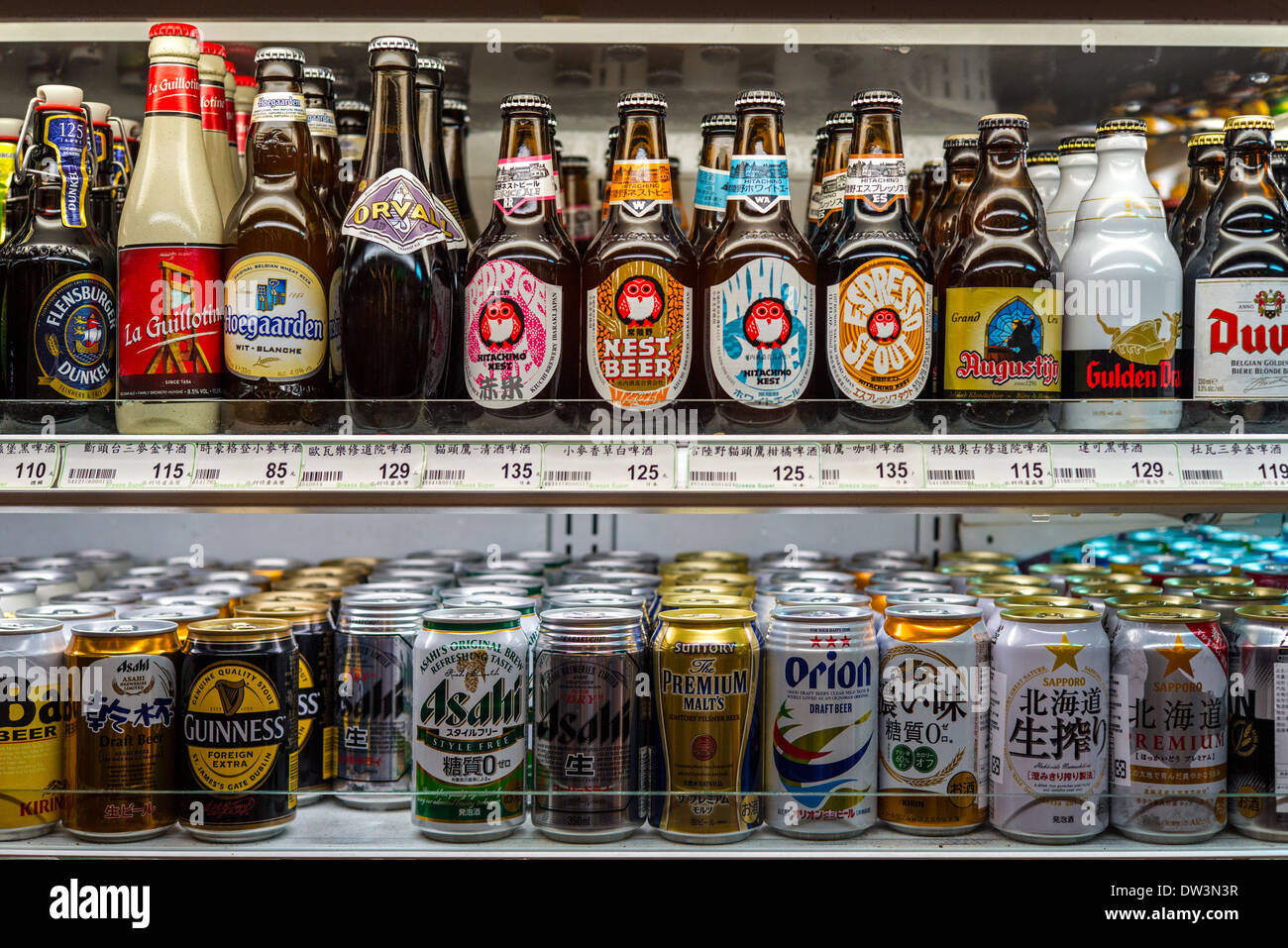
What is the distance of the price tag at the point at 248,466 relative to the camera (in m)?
1.25

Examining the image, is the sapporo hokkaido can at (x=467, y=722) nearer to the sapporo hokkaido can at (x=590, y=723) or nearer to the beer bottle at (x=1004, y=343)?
the sapporo hokkaido can at (x=590, y=723)

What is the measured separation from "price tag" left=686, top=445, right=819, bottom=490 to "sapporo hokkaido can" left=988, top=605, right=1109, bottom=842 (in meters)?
0.32

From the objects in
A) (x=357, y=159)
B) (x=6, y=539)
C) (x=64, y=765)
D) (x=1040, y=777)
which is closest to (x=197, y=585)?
(x=64, y=765)

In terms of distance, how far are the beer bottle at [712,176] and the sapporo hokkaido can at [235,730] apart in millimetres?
818

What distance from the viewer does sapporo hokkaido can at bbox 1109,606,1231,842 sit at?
4.24 feet

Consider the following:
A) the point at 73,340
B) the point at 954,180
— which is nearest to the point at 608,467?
the point at 73,340

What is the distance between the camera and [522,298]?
134cm

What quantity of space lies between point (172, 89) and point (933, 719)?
4.09 ft

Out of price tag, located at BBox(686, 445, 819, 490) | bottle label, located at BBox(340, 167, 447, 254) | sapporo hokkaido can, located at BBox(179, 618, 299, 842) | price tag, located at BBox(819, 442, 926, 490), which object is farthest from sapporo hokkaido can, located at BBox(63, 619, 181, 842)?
price tag, located at BBox(819, 442, 926, 490)

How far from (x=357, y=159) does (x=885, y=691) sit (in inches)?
45.1

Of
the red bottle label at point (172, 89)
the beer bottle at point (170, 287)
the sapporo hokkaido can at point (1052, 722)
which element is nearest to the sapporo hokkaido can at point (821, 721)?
the sapporo hokkaido can at point (1052, 722)

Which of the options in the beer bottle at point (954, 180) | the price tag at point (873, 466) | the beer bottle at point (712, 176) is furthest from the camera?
the beer bottle at point (954, 180)

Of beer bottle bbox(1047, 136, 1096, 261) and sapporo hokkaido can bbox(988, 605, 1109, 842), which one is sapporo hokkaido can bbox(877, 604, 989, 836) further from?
beer bottle bbox(1047, 136, 1096, 261)
